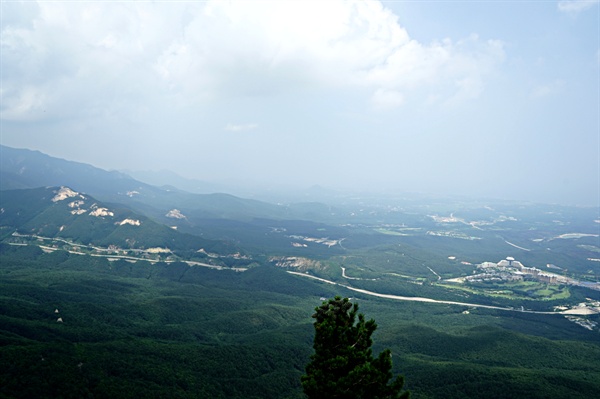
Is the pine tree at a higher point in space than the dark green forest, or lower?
higher

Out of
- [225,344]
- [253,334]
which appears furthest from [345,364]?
[253,334]

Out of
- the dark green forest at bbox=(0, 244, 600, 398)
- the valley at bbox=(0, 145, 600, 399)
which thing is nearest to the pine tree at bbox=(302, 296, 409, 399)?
the dark green forest at bbox=(0, 244, 600, 398)

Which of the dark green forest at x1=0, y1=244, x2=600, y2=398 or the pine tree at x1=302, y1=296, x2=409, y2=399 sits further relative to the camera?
the dark green forest at x1=0, y1=244, x2=600, y2=398

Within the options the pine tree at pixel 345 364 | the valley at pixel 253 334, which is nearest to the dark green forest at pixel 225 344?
the valley at pixel 253 334

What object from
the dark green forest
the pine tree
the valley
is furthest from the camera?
the valley

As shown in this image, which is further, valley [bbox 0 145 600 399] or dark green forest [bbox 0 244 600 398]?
valley [bbox 0 145 600 399]

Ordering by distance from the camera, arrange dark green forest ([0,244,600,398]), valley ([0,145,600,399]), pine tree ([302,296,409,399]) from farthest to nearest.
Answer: valley ([0,145,600,399]) < dark green forest ([0,244,600,398]) < pine tree ([302,296,409,399])

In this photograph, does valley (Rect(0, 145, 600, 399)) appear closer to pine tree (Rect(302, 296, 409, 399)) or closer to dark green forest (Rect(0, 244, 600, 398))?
dark green forest (Rect(0, 244, 600, 398))
